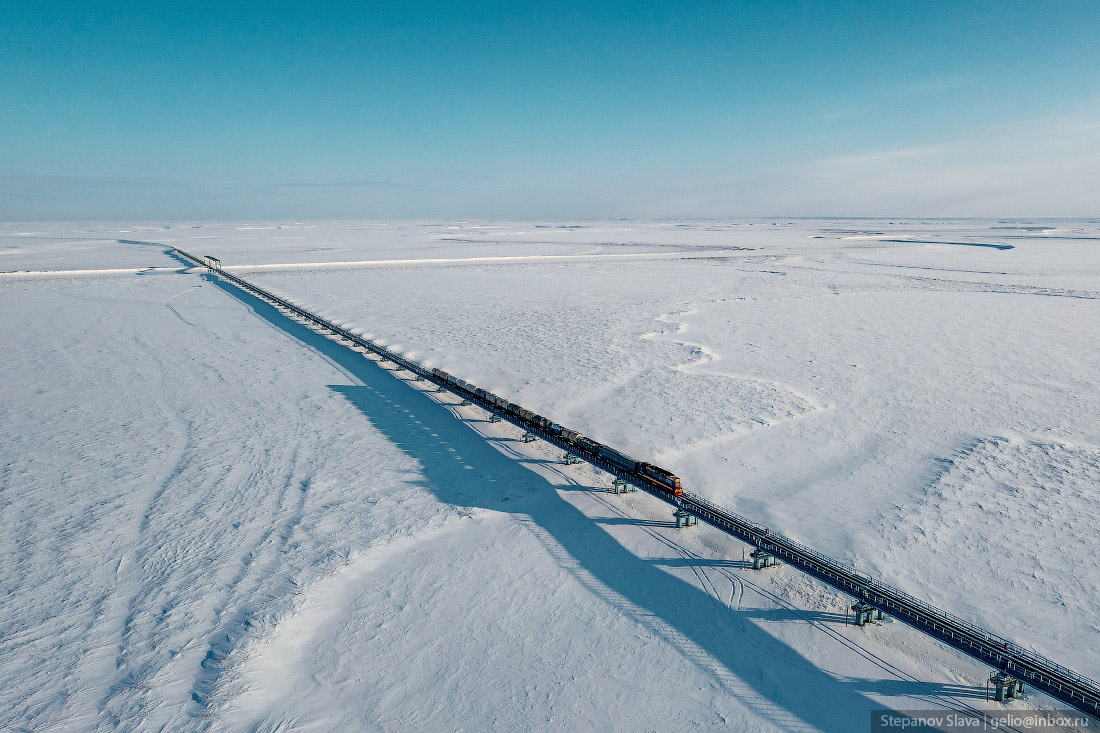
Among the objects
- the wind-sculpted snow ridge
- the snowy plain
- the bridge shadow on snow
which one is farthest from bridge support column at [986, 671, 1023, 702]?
the wind-sculpted snow ridge

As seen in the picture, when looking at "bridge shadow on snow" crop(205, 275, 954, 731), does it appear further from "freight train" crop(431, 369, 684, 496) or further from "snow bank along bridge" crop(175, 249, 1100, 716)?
"freight train" crop(431, 369, 684, 496)

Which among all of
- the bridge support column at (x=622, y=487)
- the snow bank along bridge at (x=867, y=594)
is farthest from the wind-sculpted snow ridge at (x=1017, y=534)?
the bridge support column at (x=622, y=487)

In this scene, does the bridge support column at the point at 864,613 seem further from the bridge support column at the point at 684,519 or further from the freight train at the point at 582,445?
the freight train at the point at 582,445

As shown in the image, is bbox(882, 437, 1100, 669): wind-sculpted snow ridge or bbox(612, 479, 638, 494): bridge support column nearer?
bbox(882, 437, 1100, 669): wind-sculpted snow ridge

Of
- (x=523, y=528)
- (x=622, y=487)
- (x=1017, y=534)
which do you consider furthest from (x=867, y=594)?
(x=523, y=528)

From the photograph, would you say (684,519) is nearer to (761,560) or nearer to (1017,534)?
(761,560)
